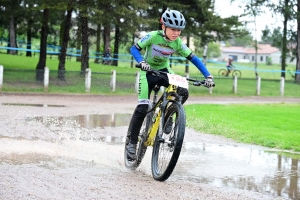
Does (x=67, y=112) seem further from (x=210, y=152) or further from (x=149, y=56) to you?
(x=149, y=56)

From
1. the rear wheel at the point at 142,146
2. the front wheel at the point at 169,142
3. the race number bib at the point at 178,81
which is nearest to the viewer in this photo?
the front wheel at the point at 169,142

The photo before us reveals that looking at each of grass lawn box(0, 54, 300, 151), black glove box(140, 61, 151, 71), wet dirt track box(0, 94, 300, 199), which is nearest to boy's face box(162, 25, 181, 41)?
black glove box(140, 61, 151, 71)

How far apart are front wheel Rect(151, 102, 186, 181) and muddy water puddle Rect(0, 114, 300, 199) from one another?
0.35 m

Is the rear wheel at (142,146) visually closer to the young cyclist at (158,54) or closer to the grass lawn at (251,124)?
the young cyclist at (158,54)

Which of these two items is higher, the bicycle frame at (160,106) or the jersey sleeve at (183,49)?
the jersey sleeve at (183,49)

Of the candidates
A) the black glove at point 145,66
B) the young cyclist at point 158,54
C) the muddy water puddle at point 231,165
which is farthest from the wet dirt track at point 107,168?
the black glove at point 145,66

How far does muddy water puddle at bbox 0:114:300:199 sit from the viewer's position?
798 cm

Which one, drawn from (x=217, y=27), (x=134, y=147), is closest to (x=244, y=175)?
(x=134, y=147)

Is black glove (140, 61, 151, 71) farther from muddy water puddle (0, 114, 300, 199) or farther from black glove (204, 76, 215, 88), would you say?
muddy water puddle (0, 114, 300, 199)

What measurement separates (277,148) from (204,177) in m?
4.10

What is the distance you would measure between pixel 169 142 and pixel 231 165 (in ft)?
6.62

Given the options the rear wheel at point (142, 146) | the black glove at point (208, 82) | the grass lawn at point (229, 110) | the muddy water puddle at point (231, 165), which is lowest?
the grass lawn at point (229, 110)

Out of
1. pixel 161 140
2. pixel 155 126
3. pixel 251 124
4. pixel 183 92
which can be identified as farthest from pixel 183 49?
pixel 251 124

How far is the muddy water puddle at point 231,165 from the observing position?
A: 798 cm
